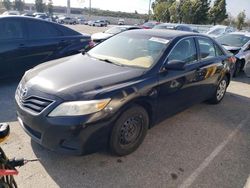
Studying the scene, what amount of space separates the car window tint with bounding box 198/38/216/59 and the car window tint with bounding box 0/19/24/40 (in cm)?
377

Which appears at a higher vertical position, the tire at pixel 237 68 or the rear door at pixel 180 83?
the rear door at pixel 180 83

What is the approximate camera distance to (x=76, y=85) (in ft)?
10.3

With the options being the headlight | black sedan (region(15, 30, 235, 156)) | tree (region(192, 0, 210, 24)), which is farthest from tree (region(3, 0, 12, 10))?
the headlight

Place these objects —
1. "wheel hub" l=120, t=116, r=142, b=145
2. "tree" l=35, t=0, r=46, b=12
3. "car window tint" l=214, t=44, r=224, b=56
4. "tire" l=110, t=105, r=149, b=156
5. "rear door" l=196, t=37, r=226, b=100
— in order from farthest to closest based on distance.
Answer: "tree" l=35, t=0, r=46, b=12
"car window tint" l=214, t=44, r=224, b=56
"rear door" l=196, t=37, r=226, b=100
"wheel hub" l=120, t=116, r=142, b=145
"tire" l=110, t=105, r=149, b=156

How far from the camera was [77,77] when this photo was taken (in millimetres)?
3359

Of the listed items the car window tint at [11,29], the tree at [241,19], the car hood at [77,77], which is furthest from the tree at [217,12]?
the car hood at [77,77]

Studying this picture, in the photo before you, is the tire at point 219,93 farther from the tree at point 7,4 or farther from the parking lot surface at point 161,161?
the tree at point 7,4

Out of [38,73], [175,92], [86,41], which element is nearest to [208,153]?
[175,92]

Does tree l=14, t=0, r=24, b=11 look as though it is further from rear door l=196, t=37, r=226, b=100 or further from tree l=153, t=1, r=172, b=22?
rear door l=196, t=37, r=226, b=100

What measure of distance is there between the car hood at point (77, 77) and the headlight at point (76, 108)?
0.30ft

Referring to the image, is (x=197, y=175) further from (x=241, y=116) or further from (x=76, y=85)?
(x=241, y=116)

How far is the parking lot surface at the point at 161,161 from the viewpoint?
3014 mm

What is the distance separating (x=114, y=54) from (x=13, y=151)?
198cm

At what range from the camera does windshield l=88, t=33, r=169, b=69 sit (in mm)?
3875
